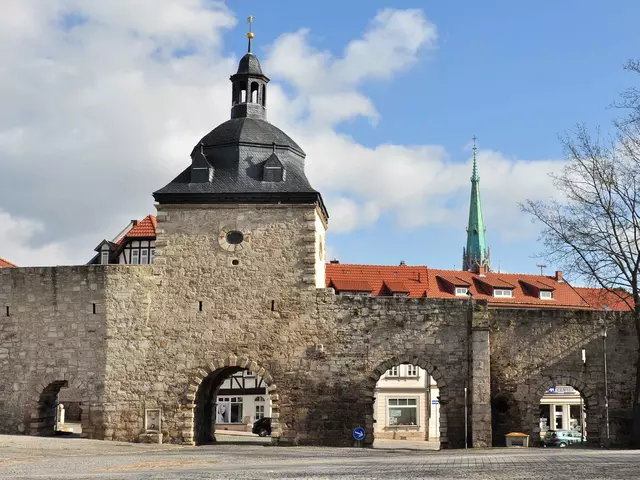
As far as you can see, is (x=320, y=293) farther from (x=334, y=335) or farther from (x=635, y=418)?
(x=635, y=418)

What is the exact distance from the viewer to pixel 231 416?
47844 mm

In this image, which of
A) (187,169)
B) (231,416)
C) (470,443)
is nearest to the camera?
(470,443)

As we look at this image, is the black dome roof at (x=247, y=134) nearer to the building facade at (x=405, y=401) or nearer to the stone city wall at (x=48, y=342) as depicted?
the stone city wall at (x=48, y=342)

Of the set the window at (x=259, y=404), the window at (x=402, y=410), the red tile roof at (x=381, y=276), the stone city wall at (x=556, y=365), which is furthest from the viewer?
the red tile roof at (x=381, y=276)

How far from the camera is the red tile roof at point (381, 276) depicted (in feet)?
168

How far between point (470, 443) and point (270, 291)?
24.1 feet

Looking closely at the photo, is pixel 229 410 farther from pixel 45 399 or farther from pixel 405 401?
pixel 45 399

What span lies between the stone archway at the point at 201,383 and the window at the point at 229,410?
2079cm

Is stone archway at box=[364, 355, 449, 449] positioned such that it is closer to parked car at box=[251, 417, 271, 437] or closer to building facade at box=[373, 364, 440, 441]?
parked car at box=[251, 417, 271, 437]

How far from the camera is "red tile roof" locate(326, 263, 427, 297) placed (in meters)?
51.1

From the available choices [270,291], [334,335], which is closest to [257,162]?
[270,291]

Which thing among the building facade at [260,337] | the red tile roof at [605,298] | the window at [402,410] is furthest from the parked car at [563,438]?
the window at [402,410]

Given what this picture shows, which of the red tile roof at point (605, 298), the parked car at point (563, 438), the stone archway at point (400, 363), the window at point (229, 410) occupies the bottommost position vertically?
the parked car at point (563, 438)

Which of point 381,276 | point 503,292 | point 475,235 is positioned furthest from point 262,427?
point 475,235
